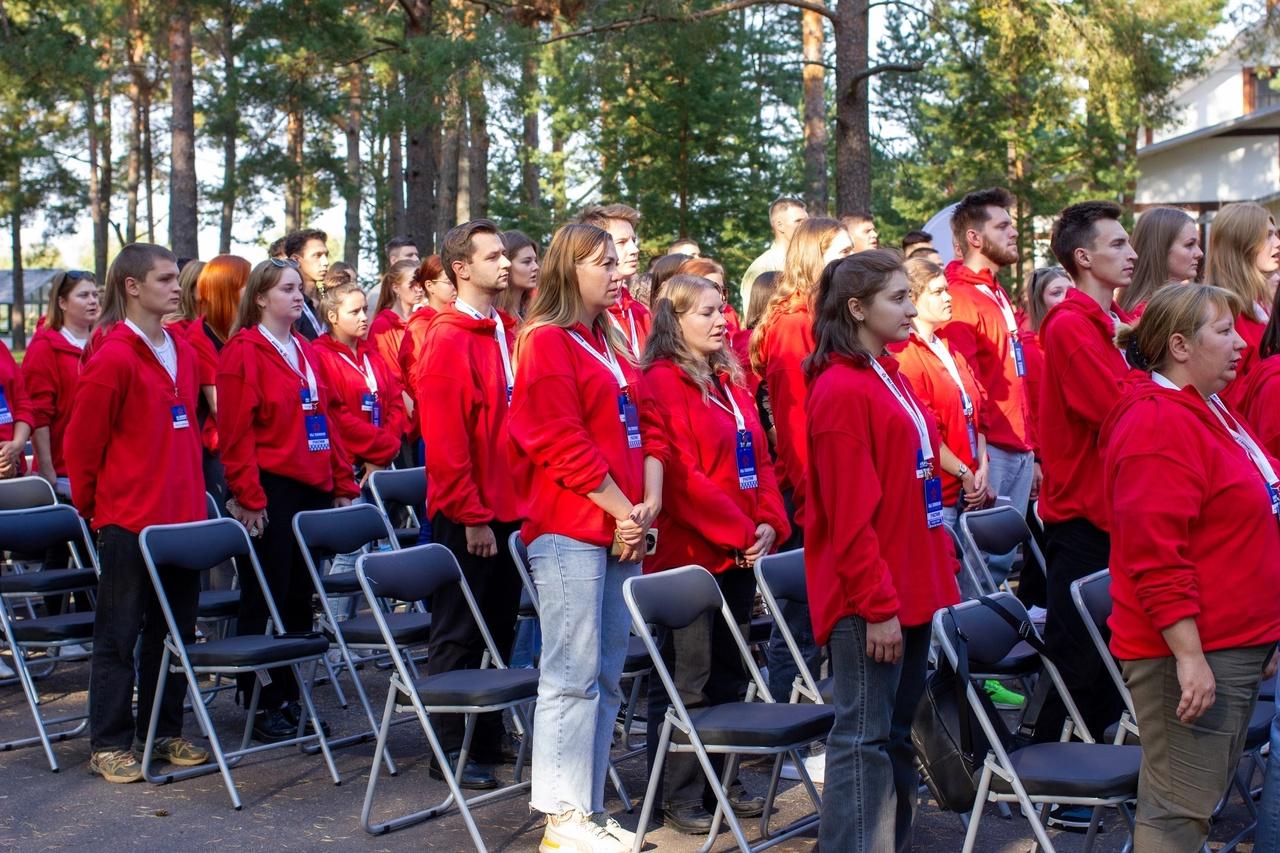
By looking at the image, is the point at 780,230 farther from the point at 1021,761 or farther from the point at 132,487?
the point at 1021,761

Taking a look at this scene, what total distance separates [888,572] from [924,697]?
16.4 inches

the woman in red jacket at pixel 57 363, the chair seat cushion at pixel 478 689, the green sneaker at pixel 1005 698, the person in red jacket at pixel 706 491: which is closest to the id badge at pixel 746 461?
the person in red jacket at pixel 706 491

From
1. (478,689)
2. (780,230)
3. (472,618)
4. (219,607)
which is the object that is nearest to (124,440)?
(219,607)

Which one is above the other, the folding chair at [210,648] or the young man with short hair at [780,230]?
the young man with short hair at [780,230]

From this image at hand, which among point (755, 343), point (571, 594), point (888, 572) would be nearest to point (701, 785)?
point (571, 594)

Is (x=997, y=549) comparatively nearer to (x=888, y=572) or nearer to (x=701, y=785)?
(x=701, y=785)

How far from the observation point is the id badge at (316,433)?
6402mm

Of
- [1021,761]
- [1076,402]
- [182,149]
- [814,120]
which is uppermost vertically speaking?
[814,120]

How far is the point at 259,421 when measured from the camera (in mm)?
6293

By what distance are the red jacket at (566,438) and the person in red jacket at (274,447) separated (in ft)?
6.20

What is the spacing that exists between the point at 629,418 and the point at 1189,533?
187 centimetres

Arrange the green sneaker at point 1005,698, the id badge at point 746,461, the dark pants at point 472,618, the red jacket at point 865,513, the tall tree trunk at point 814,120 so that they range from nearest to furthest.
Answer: the red jacket at point 865,513 < the id badge at point 746,461 < the dark pants at point 472,618 < the green sneaker at point 1005,698 < the tall tree trunk at point 814,120

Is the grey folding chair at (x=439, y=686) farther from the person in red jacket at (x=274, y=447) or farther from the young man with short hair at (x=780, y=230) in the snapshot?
the young man with short hair at (x=780, y=230)

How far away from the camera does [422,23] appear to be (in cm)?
1662
